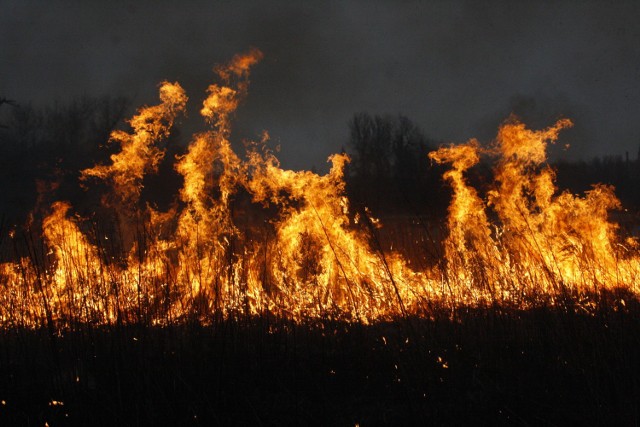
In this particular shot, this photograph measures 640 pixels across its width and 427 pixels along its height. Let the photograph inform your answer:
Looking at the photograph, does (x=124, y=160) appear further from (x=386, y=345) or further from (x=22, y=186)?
(x=22, y=186)

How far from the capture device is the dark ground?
4.04 meters

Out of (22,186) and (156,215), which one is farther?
(22,186)

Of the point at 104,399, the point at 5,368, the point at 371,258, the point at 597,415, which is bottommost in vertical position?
the point at 597,415

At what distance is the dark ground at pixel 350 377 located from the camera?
13.2 feet

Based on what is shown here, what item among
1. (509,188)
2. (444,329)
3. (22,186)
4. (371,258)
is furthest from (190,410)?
(22,186)

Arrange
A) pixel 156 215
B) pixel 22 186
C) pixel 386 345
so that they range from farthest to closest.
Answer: pixel 22 186, pixel 156 215, pixel 386 345

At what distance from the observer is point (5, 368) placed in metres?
4.76

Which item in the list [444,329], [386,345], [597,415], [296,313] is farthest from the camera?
[296,313]

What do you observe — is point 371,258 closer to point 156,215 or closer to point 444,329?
point 444,329

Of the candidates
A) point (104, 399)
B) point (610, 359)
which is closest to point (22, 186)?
point (104, 399)

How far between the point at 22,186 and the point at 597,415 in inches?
974

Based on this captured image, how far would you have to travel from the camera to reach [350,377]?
491 centimetres

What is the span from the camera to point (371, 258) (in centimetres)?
820

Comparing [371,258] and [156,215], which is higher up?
[156,215]
